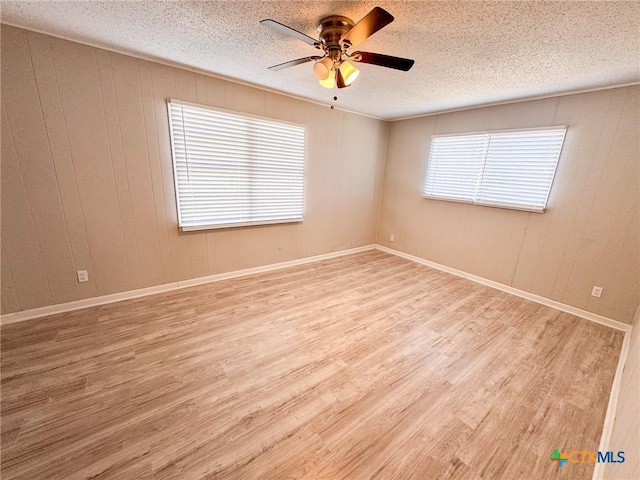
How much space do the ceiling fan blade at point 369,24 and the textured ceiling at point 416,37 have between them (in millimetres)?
188

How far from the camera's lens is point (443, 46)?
1.92 meters

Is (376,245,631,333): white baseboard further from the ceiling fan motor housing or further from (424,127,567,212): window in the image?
the ceiling fan motor housing

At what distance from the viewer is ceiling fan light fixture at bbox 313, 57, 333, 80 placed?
1707 millimetres

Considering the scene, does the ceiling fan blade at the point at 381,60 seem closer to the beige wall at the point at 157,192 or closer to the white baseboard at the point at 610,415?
the beige wall at the point at 157,192

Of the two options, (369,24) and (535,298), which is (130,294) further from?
(535,298)

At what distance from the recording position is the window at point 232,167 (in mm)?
2816

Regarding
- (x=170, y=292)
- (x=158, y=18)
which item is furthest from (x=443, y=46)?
(x=170, y=292)

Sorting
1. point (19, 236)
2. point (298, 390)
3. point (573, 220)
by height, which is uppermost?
point (573, 220)

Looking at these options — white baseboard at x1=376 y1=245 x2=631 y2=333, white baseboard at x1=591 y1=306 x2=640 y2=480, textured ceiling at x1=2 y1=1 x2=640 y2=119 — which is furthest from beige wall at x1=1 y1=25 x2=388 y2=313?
white baseboard at x1=591 y1=306 x2=640 y2=480

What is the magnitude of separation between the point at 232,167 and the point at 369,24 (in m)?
2.25

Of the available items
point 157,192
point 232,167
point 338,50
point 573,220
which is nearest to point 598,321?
point 573,220

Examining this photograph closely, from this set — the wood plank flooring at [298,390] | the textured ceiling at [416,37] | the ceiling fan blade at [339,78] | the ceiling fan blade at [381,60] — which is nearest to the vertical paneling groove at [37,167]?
the textured ceiling at [416,37]

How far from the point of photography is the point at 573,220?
2.86m

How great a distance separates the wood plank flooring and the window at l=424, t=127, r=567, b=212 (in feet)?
4.95
